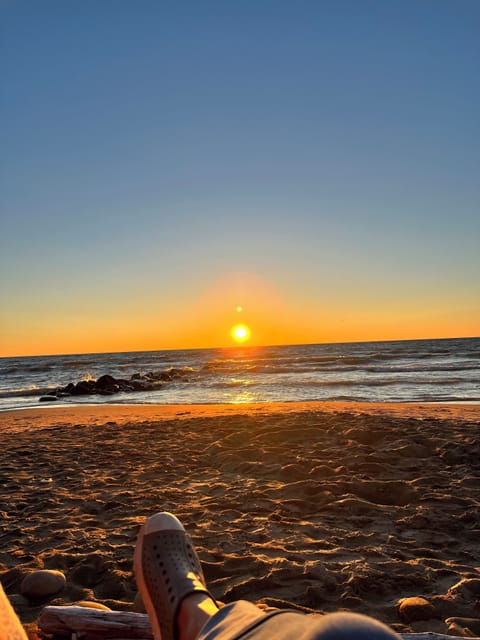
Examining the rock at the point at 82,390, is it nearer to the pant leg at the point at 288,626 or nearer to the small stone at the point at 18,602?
the small stone at the point at 18,602

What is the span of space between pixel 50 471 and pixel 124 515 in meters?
1.78

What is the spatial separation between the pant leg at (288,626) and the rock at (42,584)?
1.57 metres

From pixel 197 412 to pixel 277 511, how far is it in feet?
19.4

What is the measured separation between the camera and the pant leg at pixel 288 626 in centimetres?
71

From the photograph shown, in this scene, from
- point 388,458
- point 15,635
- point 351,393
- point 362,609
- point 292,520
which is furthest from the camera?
point 351,393

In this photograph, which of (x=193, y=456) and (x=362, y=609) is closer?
(x=362, y=609)

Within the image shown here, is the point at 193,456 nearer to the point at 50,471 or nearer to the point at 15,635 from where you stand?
the point at 50,471

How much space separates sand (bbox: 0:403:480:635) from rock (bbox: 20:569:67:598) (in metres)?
0.04

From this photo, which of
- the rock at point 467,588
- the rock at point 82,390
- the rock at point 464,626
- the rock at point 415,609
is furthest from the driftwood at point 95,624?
the rock at point 82,390

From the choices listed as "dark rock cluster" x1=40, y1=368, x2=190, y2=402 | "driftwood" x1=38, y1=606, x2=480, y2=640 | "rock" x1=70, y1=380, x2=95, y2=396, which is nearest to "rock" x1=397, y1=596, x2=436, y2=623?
"driftwood" x1=38, y1=606, x2=480, y2=640

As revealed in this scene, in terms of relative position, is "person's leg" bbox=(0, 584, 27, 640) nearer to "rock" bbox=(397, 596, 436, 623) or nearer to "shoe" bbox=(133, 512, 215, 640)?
"shoe" bbox=(133, 512, 215, 640)

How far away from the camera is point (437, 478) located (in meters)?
3.89

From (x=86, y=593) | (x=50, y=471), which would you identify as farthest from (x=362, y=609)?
(x=50, y=471)

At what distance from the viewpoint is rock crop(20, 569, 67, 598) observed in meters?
2.35
